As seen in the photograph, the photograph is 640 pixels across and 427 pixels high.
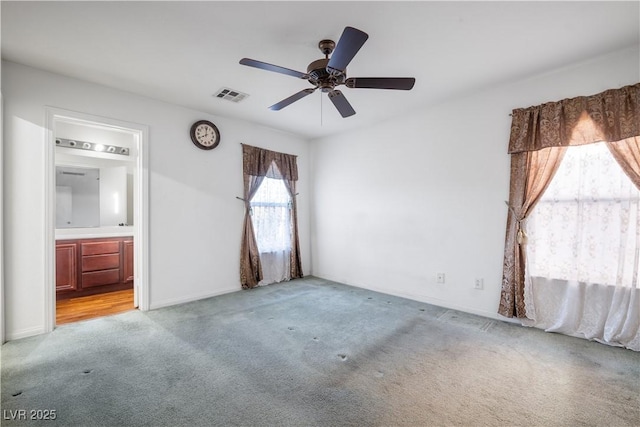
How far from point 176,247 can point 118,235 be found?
1517 mm

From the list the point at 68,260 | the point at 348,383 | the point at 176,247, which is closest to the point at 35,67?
the point at 176,247

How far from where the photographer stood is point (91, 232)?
4.34 m

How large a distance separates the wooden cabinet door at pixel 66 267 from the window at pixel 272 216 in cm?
253

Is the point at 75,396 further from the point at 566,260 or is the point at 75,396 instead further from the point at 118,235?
the point at 566,260

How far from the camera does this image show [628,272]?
2.43 metres

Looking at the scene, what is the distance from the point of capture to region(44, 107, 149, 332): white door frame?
2.81m

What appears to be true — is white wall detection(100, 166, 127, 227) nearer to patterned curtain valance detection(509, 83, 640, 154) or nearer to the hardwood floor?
the hardwood floor

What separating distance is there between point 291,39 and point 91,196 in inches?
176

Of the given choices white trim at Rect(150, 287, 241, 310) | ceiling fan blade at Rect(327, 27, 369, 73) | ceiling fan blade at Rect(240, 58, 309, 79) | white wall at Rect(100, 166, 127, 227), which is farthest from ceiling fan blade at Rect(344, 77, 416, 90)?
white wall at Rect(100, 166, 127, 227)

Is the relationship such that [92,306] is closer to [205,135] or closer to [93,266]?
[93,266]

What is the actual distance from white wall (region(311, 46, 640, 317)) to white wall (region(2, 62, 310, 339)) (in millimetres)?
1003

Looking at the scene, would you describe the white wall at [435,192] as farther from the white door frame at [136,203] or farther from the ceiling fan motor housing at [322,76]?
the white door frame at [136,203]

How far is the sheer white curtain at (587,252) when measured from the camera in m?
2.44

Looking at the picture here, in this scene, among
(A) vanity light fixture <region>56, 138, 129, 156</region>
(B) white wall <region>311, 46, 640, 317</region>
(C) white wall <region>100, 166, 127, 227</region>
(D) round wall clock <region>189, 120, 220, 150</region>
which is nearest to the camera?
(B) white wall <region>311, 46, 640, 317</region>
